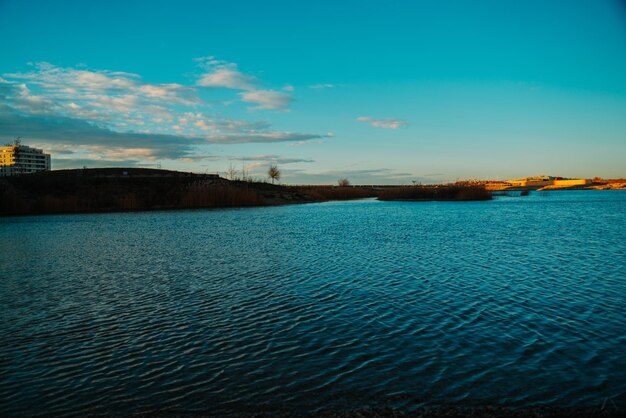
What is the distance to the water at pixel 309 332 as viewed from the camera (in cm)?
658

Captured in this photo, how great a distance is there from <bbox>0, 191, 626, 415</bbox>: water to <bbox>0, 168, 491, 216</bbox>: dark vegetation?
40.8 metres

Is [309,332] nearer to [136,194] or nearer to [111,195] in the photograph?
[111,195]

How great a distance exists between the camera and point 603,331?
30.2 feet

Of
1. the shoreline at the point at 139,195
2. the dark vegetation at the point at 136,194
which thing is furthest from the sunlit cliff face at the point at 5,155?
the dark vegetation at the point at 136,194

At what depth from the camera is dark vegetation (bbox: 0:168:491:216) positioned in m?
55.6

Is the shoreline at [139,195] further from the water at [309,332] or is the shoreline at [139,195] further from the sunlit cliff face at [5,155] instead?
the sunlit cliff face at [5,155]

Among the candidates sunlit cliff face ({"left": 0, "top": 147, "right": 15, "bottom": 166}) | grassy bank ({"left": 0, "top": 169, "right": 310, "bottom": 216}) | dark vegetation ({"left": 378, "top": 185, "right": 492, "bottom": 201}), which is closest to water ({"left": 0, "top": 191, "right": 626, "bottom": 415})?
grassy bank ({"left": 0, "top": 169, "right": 310, "bottom": 216})

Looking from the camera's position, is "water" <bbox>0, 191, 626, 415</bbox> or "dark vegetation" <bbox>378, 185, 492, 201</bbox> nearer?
"water" <bbox>0, 191, 626, 415</bbox>

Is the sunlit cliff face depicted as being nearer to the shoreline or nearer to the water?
the shoreline

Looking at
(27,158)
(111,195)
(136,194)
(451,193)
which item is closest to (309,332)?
(111,195)

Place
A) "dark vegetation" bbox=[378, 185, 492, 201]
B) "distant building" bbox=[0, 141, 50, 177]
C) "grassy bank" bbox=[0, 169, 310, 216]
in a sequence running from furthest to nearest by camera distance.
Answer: "distant building" bbox=[0, 141, 50, 177], "dark vegetation" bbox=[378, 185, 492, 201], "grassy bank" bbox=[0, 169, 310, 216]

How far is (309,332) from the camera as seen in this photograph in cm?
948

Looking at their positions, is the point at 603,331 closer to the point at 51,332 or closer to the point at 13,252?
the point at 51,332

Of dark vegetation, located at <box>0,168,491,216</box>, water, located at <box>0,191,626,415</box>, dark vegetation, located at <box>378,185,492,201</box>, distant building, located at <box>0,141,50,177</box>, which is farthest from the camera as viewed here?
distant building, located at <box>0,141,50,177</box>
